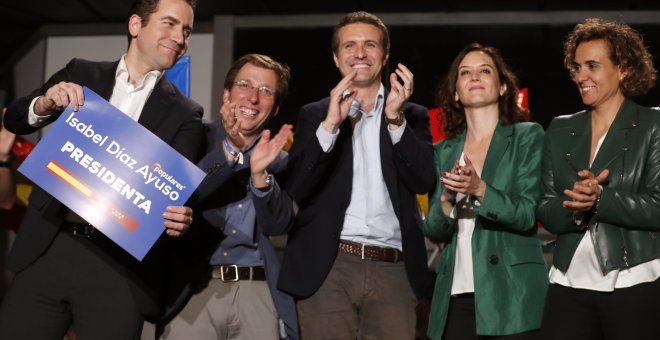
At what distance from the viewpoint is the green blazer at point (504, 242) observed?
2.42 m

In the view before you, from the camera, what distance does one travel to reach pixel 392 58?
5.59 metres

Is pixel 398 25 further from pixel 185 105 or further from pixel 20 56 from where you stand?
pixel 185 105

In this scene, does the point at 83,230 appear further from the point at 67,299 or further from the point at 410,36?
the point at 410,36

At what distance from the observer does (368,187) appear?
8.68 feet

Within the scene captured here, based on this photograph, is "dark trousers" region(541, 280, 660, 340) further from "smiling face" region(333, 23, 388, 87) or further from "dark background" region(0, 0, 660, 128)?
"dark background" region(0, 0, 660, 128)

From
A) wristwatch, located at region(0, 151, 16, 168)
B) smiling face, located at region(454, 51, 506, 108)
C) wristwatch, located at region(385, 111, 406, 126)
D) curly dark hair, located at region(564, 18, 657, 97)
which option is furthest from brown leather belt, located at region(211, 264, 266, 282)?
curly dark hair, located at region(564, 18, 657, 97)

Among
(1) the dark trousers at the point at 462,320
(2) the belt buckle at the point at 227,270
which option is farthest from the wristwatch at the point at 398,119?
(2) the belt buckle at the point at 227,270

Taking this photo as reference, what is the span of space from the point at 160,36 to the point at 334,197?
801 mm

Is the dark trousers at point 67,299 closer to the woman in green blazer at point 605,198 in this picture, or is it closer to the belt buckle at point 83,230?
the belt buckle at point 83,230

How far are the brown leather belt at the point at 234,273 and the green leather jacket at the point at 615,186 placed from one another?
0.99m

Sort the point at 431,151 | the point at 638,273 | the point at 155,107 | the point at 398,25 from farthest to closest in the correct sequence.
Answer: the point at 398,25 → the point at 431,151 → the point at 155,107 → the point at 638,273

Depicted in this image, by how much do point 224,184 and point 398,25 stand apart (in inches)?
126

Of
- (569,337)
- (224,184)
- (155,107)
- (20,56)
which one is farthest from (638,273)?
(20,56)

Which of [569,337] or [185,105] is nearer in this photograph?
[569,337]
